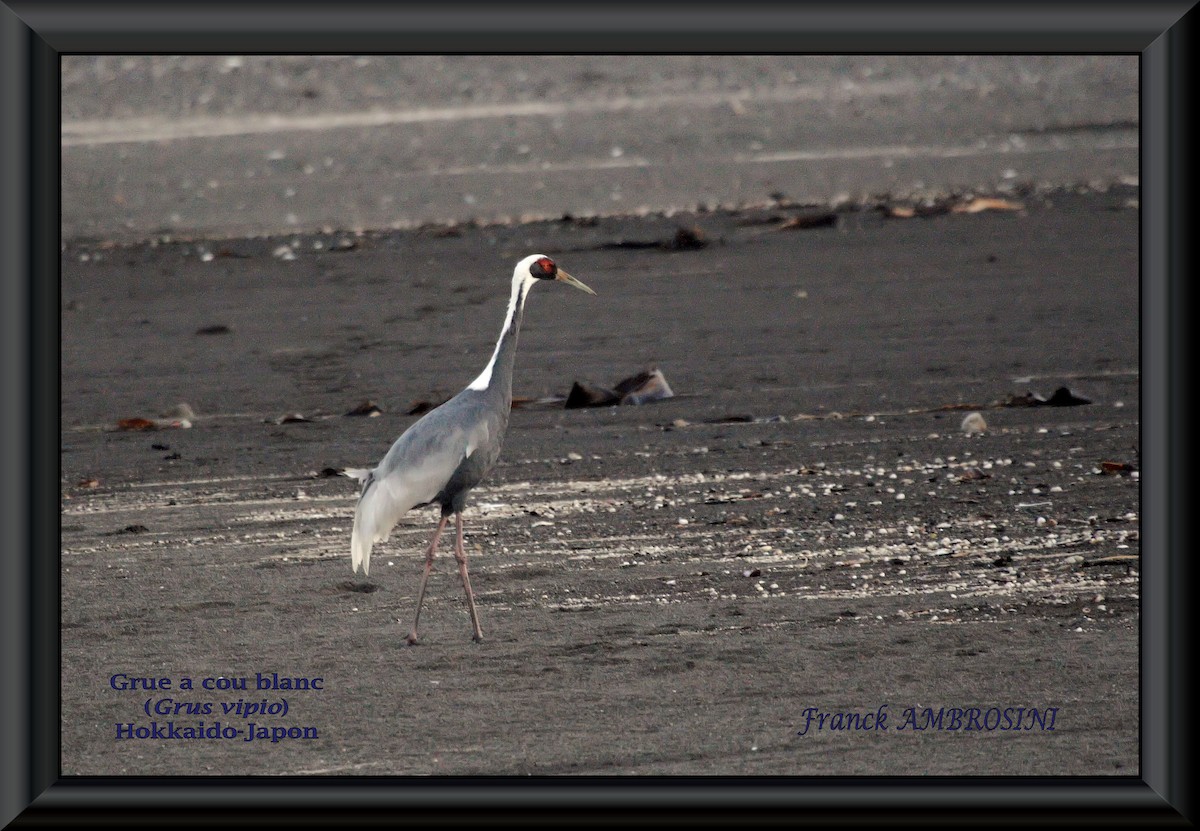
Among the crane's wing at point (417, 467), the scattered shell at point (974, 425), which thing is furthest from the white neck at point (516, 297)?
the scattered shell at point (974, 425)

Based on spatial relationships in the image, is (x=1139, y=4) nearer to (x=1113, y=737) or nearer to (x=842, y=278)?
(x=1113, y=737)

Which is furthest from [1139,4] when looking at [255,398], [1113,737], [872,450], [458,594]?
[255,398]

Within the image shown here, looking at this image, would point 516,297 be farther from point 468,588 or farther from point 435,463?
point 468,588

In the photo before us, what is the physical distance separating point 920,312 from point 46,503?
8948 millimetres

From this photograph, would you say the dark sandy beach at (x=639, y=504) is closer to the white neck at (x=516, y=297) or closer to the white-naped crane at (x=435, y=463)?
the white-naped crane at (x=435, y=463)

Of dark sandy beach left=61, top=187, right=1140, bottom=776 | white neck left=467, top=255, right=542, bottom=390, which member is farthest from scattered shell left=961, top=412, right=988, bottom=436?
white neck left=467, top=255, right=542, bottom=390

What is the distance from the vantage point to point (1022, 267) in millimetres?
13219
